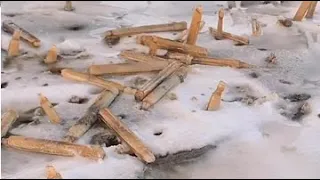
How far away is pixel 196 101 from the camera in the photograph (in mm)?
2275

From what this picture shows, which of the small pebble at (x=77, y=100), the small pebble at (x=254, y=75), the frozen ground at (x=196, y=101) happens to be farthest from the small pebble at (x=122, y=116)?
the small pebble at (x=254, y=75)

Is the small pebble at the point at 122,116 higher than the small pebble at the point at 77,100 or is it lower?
higher

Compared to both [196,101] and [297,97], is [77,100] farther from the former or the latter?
[297,97]

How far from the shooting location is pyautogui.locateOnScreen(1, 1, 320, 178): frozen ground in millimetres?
1829

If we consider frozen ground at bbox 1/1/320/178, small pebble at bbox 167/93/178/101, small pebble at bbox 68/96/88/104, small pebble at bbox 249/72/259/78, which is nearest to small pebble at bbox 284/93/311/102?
frozen ground at bbox 1/1/320/178

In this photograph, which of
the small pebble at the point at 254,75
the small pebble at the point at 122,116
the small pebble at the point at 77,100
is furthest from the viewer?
the small pebble at the point at 254,75

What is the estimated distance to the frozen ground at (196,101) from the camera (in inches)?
72.0

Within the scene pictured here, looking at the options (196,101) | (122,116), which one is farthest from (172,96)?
(122,116)

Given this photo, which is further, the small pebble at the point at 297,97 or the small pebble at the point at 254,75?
the small pebble at the point at 254,75

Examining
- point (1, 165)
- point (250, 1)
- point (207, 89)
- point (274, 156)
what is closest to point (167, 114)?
point (207, 89)

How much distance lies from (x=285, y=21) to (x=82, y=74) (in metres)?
1.32

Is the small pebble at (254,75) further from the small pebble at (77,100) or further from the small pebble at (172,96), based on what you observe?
the small pebble at (77,100)

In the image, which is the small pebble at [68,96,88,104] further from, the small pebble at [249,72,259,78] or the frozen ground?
the small pebble at [249,72,259,78]

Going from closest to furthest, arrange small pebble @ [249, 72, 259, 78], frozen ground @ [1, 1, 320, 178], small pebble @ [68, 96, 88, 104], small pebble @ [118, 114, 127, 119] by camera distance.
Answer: frozen ground @ [1, 1, 320, 178], small pebble @ [118, 114, 127, 119], small pebble @ [68, 96, 88, 104], small pebble @ [249, 72, 259, 78]
